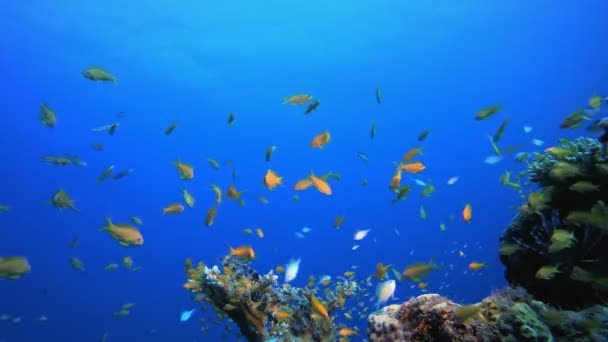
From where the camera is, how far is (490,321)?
4.40m

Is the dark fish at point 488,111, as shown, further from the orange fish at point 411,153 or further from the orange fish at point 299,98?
the orange fish at point 299,98

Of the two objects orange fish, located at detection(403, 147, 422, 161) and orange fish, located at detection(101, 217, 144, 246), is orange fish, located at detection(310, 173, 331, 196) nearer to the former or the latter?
orange fish, located at detection(403, 147, 422, 161)

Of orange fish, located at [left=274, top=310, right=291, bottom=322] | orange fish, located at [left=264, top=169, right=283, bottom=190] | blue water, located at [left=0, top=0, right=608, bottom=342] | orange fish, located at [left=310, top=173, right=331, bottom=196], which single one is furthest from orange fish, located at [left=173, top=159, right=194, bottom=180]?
blue water, located at [left=0, top=0, right=608, bottom=342]

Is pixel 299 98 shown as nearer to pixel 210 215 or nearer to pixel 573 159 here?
pixel 210 215

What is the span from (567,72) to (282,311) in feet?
248

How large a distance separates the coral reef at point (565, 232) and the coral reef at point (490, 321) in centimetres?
81

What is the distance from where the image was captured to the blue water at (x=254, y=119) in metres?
37.6

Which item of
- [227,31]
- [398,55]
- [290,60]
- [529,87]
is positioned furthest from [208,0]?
[529,87]

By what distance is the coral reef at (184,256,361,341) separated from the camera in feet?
18.9

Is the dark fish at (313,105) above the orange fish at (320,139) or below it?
above

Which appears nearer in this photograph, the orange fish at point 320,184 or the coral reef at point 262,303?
the coral reef at point 262,303

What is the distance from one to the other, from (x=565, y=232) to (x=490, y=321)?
5.17ft

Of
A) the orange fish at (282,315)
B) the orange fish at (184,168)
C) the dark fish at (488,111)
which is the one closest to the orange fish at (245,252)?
the orange fish at (282,315)

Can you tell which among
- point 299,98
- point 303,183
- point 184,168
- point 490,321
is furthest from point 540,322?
point 184,168
